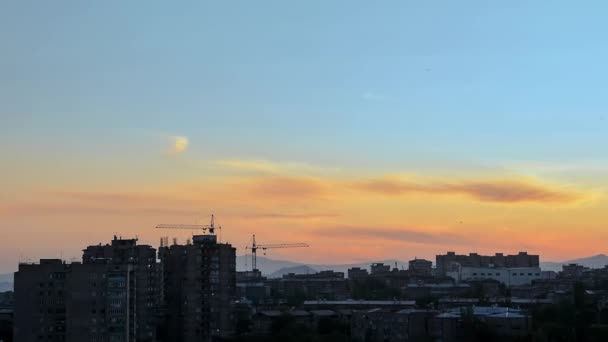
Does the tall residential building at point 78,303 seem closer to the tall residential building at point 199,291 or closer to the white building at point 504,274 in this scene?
the tall residential building at point 199,291

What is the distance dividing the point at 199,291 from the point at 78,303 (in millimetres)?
15556

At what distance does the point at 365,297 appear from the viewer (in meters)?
121

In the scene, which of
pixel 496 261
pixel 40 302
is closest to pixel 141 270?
pixel 40 302

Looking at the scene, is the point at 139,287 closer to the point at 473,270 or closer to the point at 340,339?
the point at 340,339

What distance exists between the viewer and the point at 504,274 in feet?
527

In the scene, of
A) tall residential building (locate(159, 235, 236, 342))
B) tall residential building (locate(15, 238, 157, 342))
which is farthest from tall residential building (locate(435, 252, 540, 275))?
tall residential building (locate(15, 238, 157, 342))

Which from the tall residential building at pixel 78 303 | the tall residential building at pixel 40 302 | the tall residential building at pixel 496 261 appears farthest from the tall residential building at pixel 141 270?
the tall residential building at pixel 496 261

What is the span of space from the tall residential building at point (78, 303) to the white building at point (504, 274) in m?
101

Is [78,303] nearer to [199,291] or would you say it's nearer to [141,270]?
[141,270]

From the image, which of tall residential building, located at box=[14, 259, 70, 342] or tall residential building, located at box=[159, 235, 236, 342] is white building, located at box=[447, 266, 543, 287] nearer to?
tall residential building, located at box=[159, 235, 236, 342]

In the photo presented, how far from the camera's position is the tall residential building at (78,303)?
5653 cm

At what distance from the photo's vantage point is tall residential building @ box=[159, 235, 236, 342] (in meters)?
70.5

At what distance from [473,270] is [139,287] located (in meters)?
108

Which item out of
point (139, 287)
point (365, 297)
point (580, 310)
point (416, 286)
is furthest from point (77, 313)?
point (416, 286)
